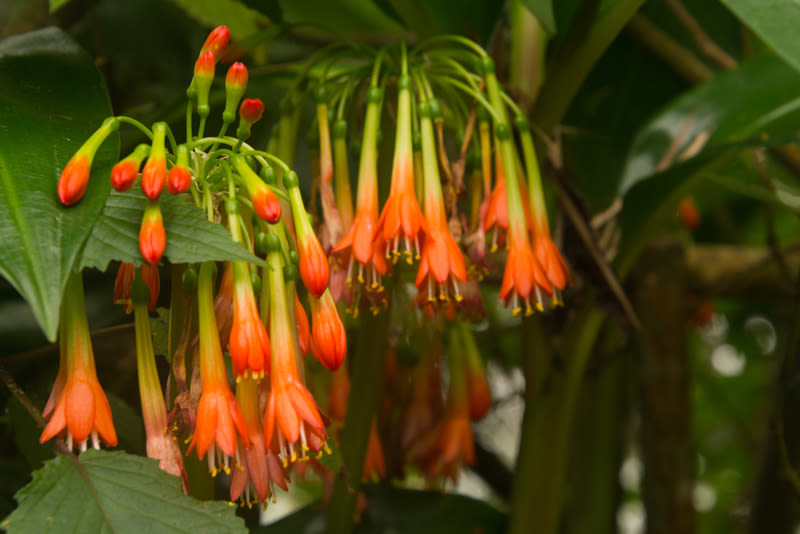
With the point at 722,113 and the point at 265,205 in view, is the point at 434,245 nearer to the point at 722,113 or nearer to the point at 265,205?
the point at 265,205

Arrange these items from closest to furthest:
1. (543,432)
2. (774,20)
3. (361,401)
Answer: (774,20) → (361,401) → (543,432)

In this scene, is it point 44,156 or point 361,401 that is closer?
point 44,156

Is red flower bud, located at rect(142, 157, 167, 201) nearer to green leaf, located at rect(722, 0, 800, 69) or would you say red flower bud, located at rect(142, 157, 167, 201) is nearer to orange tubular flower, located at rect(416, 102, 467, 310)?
orange tubular flower, located at rect(416, 102, 467, 310)

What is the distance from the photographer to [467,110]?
54cm

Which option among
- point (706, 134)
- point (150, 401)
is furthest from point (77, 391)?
point (706, 134)

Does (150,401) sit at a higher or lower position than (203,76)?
lower

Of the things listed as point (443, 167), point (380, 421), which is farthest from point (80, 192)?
point (380, 421)

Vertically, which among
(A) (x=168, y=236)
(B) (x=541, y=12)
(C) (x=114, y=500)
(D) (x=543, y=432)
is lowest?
(D) (x=543, y=432)

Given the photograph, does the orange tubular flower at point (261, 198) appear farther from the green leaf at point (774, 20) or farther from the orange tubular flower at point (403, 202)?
the green leaf at point (774, 20)

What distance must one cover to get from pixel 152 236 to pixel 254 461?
130mm

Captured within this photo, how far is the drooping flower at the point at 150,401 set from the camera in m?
0.35

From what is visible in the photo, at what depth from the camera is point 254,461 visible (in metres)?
0.37

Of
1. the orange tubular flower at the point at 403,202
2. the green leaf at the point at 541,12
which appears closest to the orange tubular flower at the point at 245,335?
the orange tubular flower at the point at 403,202

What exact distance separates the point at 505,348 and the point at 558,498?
59cm
